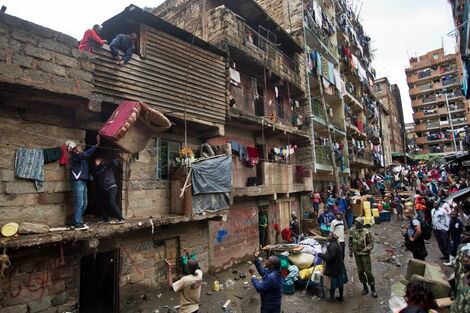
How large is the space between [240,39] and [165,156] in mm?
7193

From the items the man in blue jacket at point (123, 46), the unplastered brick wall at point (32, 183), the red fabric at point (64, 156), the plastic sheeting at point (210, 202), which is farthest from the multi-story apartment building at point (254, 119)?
the red fabric at point (64, 156)

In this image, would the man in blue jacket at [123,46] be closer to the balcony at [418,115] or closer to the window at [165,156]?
the window at [165,156]

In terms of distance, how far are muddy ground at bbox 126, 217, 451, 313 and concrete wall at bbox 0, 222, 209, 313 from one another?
0.48 meters

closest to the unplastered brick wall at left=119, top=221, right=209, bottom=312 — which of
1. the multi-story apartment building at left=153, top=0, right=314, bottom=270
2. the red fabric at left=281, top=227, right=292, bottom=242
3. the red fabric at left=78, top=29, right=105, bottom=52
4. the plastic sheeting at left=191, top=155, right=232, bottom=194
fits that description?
the multi-story apartment building at left=153, top=0, right=314, bottom=270

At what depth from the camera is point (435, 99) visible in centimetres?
5325

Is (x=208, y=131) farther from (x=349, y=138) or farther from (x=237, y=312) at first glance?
(x=349, y=138)

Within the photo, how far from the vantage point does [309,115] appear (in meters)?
17.5

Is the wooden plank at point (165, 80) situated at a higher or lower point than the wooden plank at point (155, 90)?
higher

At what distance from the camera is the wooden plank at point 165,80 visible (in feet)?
23.0

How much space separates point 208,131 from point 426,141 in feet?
200

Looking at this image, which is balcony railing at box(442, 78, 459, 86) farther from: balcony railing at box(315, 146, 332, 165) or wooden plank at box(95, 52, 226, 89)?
wooden plank at box(95, 52, 226, 89)

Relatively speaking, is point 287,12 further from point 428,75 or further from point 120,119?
point 428,75

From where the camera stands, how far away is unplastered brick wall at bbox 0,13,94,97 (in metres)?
5.29

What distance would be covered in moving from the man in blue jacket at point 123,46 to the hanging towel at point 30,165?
319 centimetres
